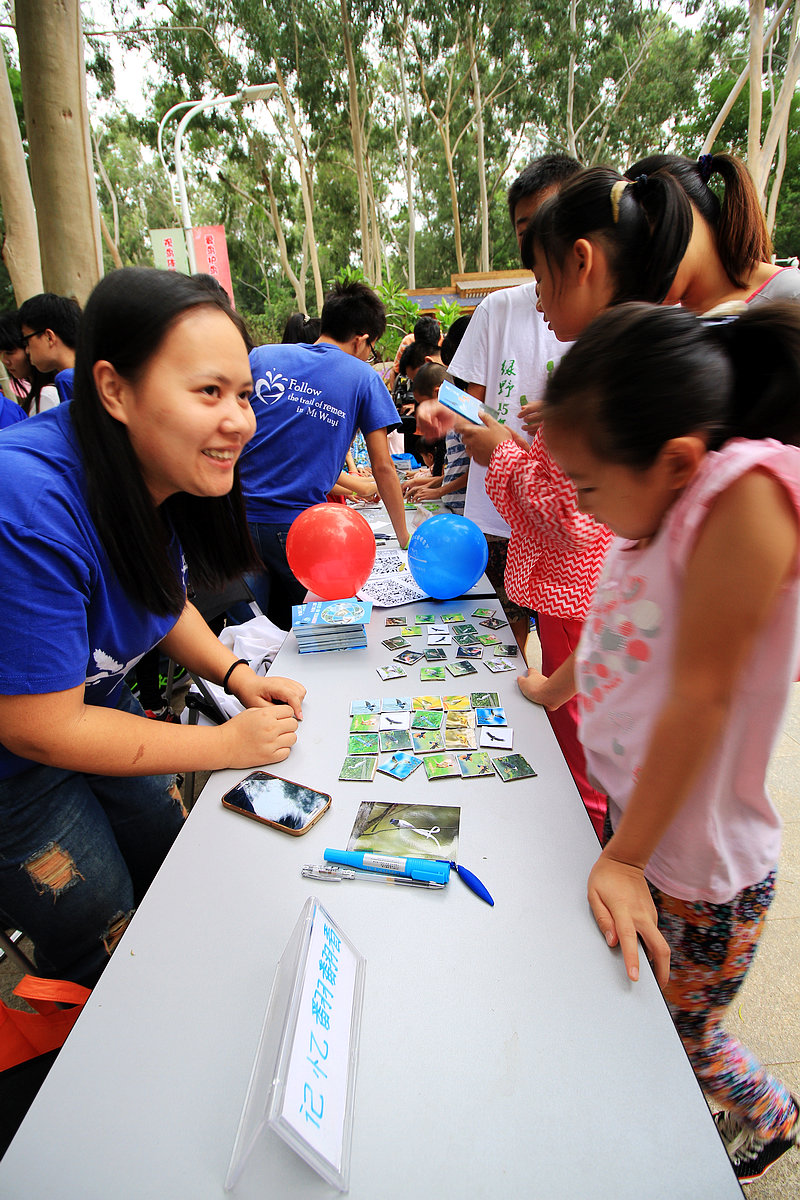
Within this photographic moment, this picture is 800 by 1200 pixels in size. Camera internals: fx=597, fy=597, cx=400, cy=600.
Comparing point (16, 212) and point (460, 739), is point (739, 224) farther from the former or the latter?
point (16, 212)

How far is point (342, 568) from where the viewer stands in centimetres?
171

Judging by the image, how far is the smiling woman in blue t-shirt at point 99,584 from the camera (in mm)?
867

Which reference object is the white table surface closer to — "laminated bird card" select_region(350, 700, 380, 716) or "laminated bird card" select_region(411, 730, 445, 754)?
"laminated bird card" select_region(411, 730, 445, 754)

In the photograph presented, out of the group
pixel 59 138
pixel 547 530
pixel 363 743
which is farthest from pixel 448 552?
pixel 59 138

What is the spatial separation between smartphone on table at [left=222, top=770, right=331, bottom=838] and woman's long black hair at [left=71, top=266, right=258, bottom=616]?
14.2 inches

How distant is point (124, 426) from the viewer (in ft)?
3.22

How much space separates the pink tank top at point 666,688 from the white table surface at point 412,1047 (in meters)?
0.14

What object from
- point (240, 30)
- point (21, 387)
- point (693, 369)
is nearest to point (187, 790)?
point (693, 369)

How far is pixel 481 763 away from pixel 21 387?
423 cm

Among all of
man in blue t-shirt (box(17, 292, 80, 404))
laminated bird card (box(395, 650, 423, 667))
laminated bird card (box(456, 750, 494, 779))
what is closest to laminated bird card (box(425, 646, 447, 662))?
laminated bird card (box(395, 650, 423, 667))

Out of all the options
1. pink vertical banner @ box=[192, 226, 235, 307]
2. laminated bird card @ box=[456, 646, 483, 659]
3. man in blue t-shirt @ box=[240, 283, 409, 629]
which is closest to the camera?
laminated bird card @ box=[456, 646, 483, 659]

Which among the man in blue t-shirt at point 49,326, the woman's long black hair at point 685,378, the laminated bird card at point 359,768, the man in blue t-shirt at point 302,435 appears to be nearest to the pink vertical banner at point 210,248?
the man in blue t-shirt at point 49,326

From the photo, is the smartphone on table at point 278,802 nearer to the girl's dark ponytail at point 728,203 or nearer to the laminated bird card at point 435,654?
the laminated bird card at point 435,654

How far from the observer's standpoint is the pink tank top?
72 centimetres
